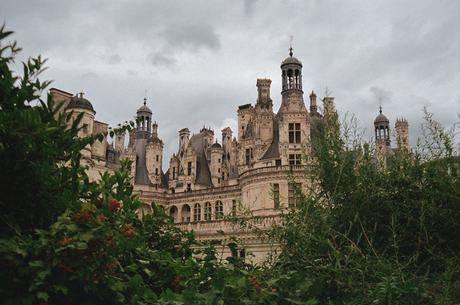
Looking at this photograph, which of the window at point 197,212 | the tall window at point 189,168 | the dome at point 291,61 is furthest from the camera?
the tall window at point 189,168

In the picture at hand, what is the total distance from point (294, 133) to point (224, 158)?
1630 cm

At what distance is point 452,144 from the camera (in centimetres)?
841

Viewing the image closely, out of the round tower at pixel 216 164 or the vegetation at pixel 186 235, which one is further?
the round tower at pixel 216 164

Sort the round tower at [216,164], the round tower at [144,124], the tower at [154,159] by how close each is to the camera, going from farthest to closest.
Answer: the round tower at [144,124]
the tower at [154,159]
the round tower at [216,164]

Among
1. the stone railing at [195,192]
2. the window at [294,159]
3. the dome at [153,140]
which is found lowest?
the stone railing at [195,192]

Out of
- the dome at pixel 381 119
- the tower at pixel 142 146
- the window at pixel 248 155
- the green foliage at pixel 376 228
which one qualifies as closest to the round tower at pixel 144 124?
the tower at pixel 142 146

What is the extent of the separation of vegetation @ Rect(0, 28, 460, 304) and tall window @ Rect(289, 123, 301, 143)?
1019 inches

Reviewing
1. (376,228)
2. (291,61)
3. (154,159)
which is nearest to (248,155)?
(291,61)

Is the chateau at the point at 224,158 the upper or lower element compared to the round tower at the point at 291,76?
lower

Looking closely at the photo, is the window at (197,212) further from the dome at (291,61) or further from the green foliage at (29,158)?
the green foliage at (29,158)

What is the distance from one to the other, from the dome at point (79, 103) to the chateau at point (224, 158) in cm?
7

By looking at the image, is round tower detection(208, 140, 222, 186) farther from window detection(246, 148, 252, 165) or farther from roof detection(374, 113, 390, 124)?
roof detection(374, 113, 390, 124)

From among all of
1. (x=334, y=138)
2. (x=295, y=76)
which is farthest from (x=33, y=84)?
→ (x=295, y=76)

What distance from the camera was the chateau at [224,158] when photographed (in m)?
30.4
